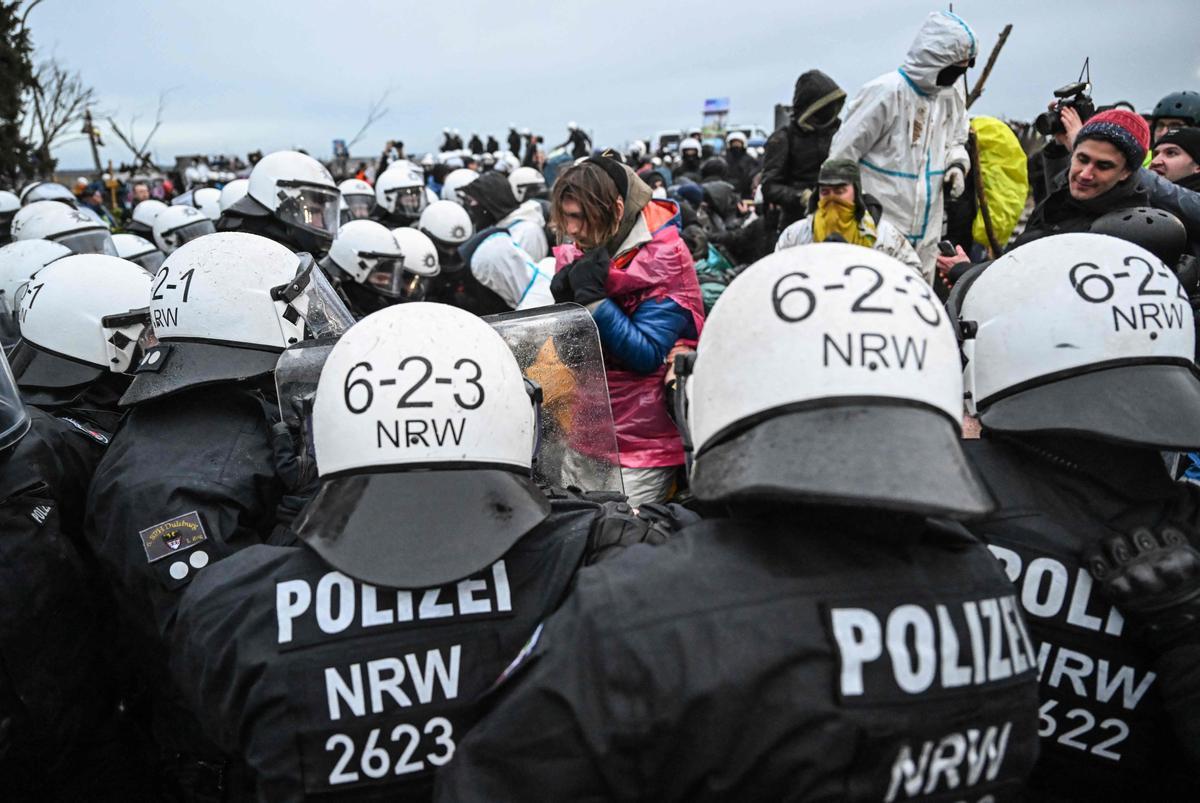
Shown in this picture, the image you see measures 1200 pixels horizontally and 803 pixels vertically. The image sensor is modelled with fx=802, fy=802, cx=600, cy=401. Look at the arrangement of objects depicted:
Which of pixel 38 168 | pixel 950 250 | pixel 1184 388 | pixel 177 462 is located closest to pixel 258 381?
pixel 177 462

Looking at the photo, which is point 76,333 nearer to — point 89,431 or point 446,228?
point 89,431

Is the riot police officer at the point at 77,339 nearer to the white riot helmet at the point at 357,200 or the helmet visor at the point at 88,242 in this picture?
the helmet visor at the point at 88,242

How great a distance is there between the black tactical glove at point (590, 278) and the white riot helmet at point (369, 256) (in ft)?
8.87

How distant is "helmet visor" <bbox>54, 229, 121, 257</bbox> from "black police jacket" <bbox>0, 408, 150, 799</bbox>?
3917 mm

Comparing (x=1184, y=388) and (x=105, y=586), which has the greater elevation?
(x=1184, y=388)

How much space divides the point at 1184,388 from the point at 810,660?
1098 millimetres

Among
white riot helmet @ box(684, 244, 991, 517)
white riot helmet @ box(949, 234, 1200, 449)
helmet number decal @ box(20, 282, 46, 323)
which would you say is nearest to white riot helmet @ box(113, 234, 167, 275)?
helmet number decal @ box(20, 282, 46, 323)

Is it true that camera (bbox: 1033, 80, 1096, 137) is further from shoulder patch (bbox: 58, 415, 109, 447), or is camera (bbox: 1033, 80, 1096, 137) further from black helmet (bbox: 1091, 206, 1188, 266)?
shoulder patch (bbox: 58, 415, 109, 447)

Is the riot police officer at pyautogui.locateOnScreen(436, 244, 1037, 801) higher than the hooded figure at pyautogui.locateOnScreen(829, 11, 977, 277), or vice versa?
the hooded figure at pyautogui.locateOnScreen(829, 11, 977, 277)

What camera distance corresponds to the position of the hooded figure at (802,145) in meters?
5.83

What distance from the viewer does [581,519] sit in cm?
175

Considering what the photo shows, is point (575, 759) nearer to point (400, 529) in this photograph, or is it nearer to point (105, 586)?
point (400, 529)

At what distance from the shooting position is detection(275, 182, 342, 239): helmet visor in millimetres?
4938

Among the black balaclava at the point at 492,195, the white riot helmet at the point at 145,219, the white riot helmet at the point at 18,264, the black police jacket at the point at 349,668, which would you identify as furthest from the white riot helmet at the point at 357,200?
the black police jacket at the point at 349,668
